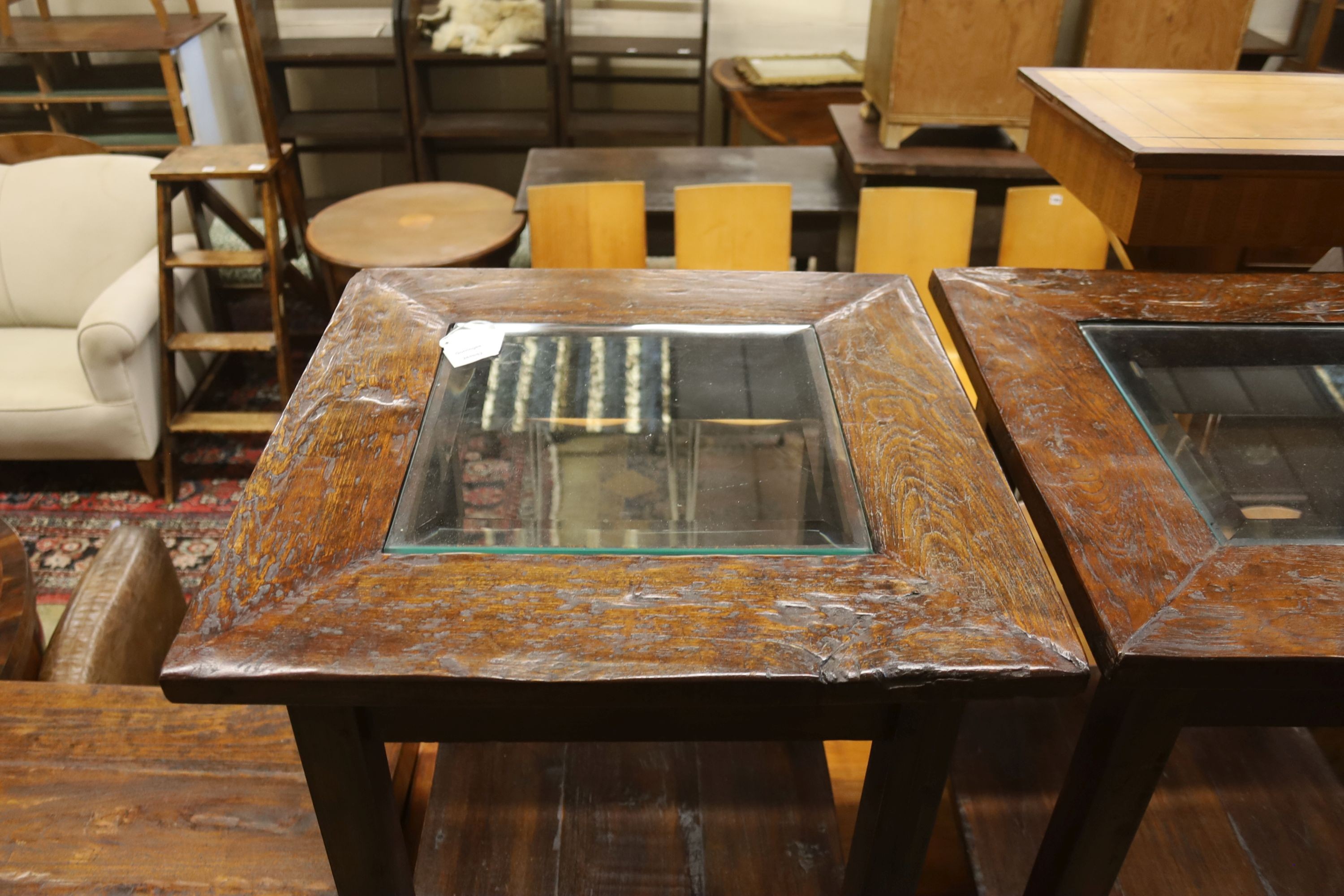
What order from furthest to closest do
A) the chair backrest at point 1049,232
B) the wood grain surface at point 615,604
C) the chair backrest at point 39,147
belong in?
1. the chair backrest at point 39,147
2. the chair backrest at point 1049,232
3. the wood grain surface at point 615,604

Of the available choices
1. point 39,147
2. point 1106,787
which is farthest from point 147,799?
point 39,147

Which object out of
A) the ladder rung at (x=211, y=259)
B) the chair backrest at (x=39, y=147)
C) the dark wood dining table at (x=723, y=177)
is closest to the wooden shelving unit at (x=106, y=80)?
the chair backrest at (x=39, y=147)

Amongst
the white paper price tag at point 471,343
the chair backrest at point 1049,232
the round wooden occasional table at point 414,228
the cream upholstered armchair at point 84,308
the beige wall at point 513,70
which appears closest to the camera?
the white paper price tag at point 471,343

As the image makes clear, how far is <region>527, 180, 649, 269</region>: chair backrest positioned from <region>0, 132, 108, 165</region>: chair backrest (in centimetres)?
163

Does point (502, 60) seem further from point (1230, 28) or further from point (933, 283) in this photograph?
point (933, 283)

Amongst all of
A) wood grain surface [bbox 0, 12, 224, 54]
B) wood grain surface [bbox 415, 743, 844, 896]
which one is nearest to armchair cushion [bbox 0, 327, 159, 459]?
wood grain surface [bbox 0, 12, 224, 54]

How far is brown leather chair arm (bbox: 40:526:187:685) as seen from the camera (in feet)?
5.27

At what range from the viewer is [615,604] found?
833 millimetres

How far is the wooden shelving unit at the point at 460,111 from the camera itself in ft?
12.5

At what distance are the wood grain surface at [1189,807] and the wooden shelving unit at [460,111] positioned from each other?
3230 mm

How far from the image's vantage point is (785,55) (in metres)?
4.19

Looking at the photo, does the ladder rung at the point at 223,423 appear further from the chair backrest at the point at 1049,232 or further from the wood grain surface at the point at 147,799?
the chair backrest at the point at 1049,232

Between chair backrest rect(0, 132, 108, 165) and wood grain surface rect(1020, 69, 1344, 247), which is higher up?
wood grain surface rect(1020, 69, 1344, 247)

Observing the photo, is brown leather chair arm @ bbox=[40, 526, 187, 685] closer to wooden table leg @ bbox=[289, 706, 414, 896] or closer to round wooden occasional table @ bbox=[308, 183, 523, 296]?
wooden table leg @ bbox=[289, 706, 414, 896]
